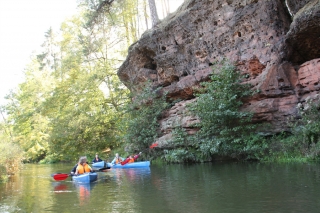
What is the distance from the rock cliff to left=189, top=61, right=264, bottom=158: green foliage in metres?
0.77

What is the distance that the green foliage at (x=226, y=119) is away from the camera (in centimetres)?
1433

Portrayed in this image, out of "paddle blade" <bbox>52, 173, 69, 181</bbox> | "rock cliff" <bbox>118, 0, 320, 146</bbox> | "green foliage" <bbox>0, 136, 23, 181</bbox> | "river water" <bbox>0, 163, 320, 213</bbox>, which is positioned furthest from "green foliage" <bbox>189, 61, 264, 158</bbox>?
"green foliage" <bbox>0, 136, 23, 181</bbox>

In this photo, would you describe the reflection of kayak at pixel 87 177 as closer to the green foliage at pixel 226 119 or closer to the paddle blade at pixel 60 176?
the paddle blade at pixel 60 176

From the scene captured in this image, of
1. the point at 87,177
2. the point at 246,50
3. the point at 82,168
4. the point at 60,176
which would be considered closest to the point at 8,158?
the point at 60,176

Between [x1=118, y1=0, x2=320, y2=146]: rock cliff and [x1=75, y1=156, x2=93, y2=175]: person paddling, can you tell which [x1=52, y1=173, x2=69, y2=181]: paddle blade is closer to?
[x1=75, y1=156, x2=93, y2=175]: person paddling

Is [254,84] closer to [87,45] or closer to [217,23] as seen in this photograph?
[217,23]

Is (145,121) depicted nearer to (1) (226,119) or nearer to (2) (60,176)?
(1) (226,119)

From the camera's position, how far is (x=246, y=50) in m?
16.3

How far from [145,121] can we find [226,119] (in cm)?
660

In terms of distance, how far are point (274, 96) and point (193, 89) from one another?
5.02m

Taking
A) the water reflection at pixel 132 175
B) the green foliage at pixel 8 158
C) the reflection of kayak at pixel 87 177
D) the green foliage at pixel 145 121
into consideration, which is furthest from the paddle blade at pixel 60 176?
the green foliage at pixel 145 121

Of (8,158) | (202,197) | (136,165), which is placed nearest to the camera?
(202,197)

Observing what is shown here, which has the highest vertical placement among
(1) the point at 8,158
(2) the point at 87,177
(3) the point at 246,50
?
(3) the point at 246,50

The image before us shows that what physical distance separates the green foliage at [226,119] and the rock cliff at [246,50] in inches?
30.2
